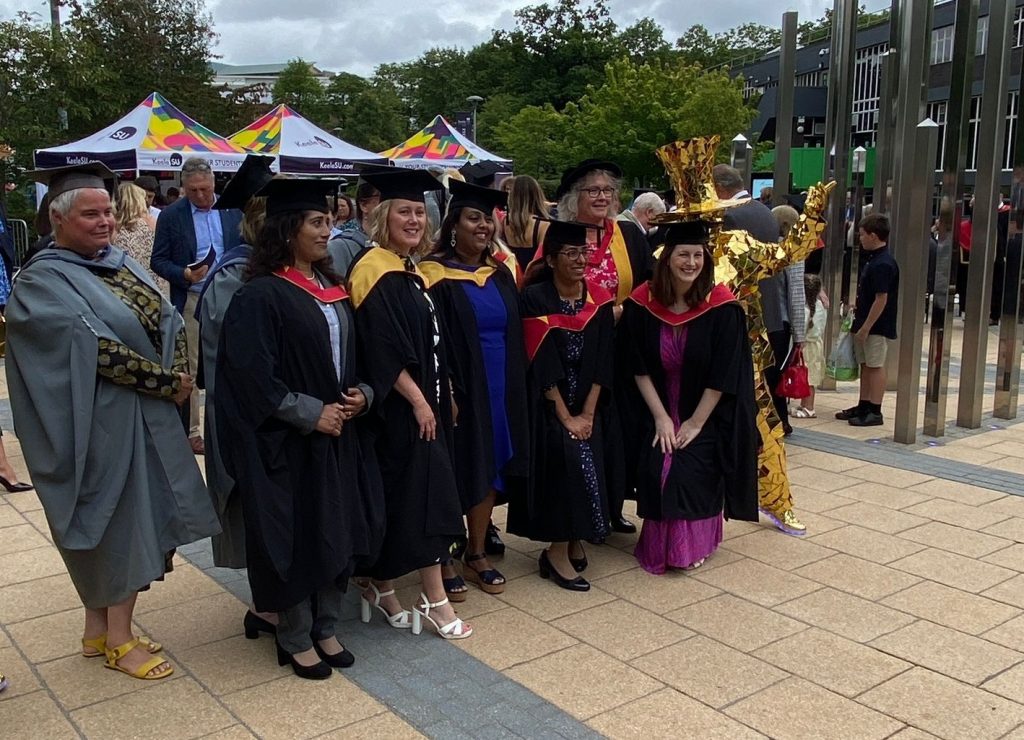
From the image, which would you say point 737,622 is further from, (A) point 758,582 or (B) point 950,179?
(B) point 950,179

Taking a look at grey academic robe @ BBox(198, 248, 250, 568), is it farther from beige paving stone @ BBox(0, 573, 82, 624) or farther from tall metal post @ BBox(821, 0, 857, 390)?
tall metal post @ BBox(821, 0, 857, 390)

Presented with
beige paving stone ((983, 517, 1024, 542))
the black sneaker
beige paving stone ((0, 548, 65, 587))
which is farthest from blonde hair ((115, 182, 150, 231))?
the black sneaker

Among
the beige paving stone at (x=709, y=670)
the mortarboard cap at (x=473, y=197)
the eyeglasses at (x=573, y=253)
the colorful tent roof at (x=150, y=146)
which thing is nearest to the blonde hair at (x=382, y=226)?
the mortarboard cap at (x=473, y=197)

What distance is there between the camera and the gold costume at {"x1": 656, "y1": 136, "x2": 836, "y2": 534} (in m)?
5.02

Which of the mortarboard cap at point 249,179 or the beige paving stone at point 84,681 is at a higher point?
the mortarboard cap at point 249,179

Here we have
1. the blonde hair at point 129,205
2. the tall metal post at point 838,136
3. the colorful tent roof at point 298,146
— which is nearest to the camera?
the blonde hair at point 129,205

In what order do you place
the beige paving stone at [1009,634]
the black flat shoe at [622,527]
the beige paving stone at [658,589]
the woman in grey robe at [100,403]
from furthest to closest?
the black flat shoe at [622,527]
the beige paving stone at [658,589]
the beige paving stone at [1009,634]
the woman in grey robe at [100,403]

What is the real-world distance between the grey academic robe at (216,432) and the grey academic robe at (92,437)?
0.19 metres

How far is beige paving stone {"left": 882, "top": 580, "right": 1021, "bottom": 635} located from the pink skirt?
0.88 m

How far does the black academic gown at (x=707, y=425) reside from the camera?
15.3 feet

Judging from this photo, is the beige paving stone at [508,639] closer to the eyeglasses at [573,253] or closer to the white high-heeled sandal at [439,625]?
the white high-heeled sandal at [439,625]

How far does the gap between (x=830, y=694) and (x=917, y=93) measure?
638cm

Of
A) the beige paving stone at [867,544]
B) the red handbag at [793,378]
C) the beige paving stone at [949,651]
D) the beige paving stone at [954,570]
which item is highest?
the red handbag at [793,378]

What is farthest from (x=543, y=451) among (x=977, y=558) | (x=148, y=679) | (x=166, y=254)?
(x=166, y=254)
